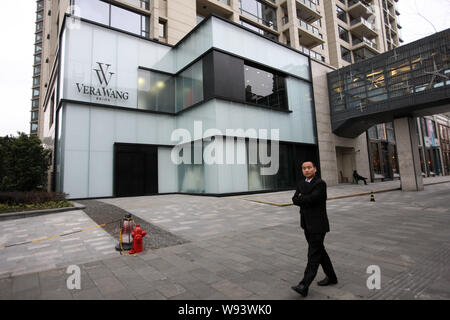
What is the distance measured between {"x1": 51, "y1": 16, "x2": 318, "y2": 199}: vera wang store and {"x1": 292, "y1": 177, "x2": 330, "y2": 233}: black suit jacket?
37.4 feet

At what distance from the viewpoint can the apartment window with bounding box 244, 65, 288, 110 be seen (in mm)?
17219

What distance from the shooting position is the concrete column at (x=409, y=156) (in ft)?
57.8

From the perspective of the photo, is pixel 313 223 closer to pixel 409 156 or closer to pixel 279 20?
pixel 409 156

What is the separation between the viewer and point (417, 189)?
17.4 metres

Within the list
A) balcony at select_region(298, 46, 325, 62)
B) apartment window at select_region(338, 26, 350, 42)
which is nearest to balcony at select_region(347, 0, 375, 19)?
apartment window at select_region(338, 26, 350, 42)

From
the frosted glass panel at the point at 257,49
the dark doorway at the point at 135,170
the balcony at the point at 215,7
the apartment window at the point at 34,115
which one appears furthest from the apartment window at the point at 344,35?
the apartment window at the point at 34,115

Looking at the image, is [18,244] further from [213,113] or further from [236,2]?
[236,2]

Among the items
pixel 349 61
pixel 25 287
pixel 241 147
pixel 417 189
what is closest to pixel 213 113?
pixel 241 147

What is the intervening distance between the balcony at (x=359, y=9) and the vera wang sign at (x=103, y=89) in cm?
3715

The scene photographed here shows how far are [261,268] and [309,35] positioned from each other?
33.1 m

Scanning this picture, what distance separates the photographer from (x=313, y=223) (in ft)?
10.3

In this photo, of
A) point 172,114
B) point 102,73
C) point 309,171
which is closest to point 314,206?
point 309,171

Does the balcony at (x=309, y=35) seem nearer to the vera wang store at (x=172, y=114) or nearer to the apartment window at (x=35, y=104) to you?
the vera wang store at (x=172, y=114)
